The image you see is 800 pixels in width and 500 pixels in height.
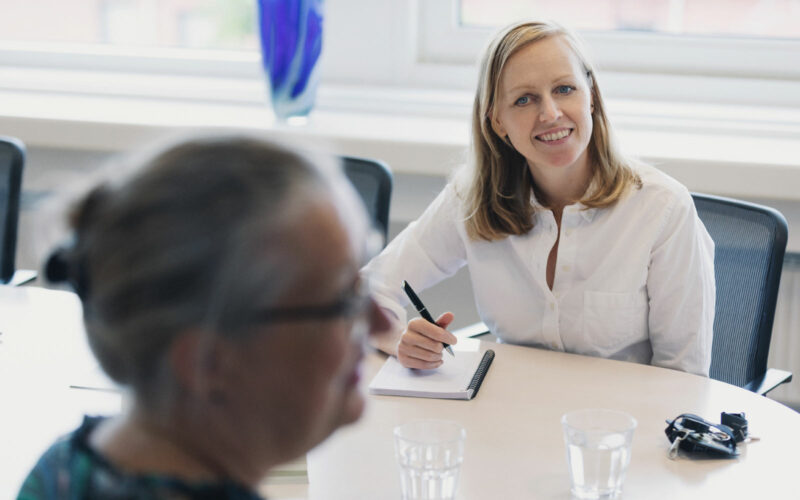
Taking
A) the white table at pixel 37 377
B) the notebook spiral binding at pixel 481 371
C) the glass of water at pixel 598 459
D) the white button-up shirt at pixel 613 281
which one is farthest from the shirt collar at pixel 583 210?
the white table at pixel 37 377

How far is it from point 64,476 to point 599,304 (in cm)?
129

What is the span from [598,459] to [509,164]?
0.98 metres

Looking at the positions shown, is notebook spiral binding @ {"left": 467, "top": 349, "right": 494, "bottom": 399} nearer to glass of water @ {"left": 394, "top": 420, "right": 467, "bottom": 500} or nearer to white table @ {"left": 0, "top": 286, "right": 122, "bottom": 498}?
glass of water @ {"left": 394, "top": 420, "right": 467, "bottom": 500}

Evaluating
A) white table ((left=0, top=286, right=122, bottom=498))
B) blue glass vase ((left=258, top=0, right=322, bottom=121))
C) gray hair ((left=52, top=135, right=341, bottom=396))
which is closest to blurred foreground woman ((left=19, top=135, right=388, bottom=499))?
gray hair ((left=52, top=135, right=341, bottom=396))

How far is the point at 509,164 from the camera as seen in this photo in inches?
79.9

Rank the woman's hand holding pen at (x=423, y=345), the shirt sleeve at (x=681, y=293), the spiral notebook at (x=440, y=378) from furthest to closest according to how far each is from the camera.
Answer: the shirt sleeve at (x=681, y=293)
the woman's hand holding pen at (x=423, y=345)
the spiral notebook at (x=440, y=378)

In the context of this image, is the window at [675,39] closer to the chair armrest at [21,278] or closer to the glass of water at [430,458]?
the chair armrest at [21,278]

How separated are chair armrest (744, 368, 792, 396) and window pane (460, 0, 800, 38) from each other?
4.39 ft

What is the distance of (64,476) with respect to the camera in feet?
2.27

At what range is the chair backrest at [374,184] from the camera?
205 centimetres

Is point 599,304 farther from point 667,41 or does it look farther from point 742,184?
point 667,41

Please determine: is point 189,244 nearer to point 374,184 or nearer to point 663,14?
point 374,184

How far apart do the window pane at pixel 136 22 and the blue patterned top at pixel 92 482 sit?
8.55 ft

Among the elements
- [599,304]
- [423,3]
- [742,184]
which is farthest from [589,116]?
[423,3]
